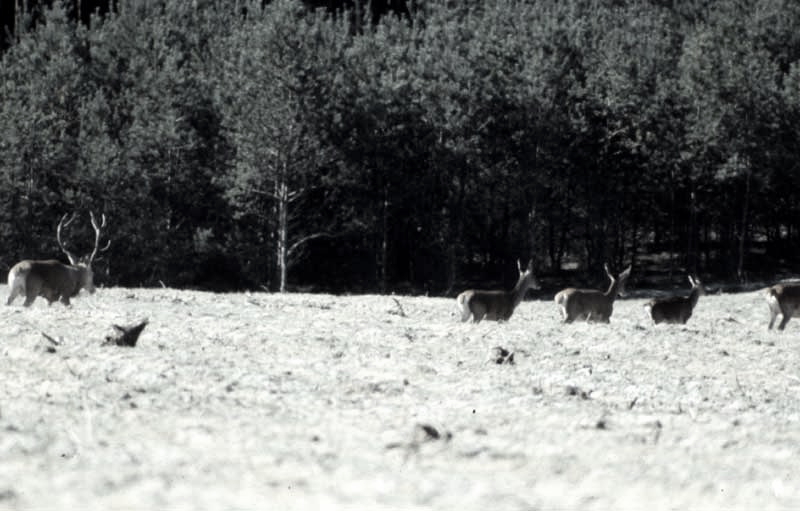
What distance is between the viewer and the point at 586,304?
1928cm

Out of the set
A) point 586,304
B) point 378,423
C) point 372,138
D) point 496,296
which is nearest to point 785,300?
point 586,304

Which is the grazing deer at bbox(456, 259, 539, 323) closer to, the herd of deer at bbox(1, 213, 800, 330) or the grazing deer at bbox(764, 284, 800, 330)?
the herd of deer at bbox(1, 213, 800, 330)

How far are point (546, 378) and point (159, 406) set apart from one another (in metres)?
3.78

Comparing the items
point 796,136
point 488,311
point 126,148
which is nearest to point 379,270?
point 126,148

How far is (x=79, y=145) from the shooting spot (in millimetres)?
42781

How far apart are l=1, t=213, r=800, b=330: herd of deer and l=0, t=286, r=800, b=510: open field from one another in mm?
3945

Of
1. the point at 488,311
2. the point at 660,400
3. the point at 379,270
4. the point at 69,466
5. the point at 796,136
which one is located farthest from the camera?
the point at 379,270

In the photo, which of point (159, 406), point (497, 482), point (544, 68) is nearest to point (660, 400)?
point (497, 482)

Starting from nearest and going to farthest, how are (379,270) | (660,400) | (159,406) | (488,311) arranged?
(159,406) → (660,400) → (488,311) → (379,270)

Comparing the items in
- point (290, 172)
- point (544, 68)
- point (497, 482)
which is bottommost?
point (497, 482)

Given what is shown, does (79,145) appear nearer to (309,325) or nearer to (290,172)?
(290,172)

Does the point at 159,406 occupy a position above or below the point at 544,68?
below

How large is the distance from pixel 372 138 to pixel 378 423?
3555 centimetres

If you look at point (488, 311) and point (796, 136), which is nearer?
point (488, 311)
